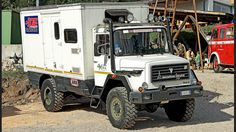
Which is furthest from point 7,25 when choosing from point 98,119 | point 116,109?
point 116,109

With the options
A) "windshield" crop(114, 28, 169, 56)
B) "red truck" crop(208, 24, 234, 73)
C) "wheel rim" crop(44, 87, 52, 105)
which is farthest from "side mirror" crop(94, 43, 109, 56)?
"red truck" crop(208, 24, 234, 73)

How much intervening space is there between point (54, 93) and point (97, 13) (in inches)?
124

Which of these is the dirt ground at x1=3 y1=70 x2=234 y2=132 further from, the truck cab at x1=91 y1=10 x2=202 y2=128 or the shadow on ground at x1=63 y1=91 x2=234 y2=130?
the truck cab at x1=91 y1=10 x2=202 y2=128

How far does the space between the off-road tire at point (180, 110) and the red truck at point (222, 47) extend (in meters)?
12.1

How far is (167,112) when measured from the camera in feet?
40.6

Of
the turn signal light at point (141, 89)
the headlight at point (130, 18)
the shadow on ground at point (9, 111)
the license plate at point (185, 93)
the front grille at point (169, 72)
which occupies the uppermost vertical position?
the headlight at point (130, 18)

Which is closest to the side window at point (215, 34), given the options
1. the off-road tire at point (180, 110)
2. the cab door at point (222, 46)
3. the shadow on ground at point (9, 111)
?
the cab door at point (222, 46)

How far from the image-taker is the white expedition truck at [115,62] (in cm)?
1068

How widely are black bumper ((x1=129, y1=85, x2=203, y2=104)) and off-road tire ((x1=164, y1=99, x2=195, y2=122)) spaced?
65cm

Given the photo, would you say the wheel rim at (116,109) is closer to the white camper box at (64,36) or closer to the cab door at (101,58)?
the cab door at (101,58)

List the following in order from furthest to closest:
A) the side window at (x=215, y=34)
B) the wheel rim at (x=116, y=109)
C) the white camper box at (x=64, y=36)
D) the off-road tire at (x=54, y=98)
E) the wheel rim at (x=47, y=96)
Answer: the side window at (x=215, y=34)
the wheel rim at (x=47, y=96)
the off-road tire at (x=54, y=98)
the white camper box at (x=64, y=36)
the wheel rim at (x=116, y=109)

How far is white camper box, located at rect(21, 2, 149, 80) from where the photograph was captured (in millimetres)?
12133

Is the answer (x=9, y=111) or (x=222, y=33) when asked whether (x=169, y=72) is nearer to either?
(x=9, y=111)

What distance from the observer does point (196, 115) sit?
509 inches
